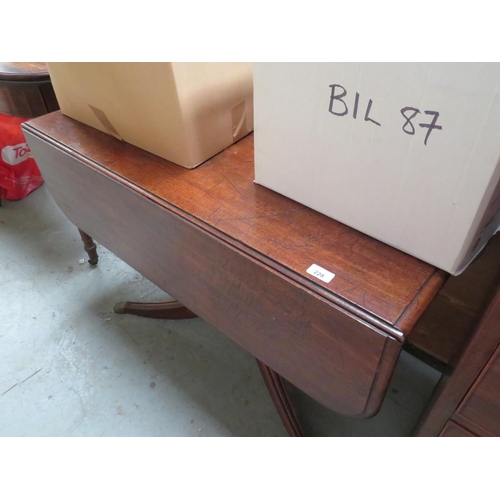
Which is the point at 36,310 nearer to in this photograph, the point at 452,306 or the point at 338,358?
the point at 338,358

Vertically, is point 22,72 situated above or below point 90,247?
above

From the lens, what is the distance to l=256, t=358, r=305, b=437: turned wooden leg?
3.60 feet

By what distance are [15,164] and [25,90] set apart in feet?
2.44

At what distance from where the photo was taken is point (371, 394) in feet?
2.14

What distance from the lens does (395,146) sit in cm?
55

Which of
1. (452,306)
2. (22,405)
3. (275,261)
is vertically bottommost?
(22,405)

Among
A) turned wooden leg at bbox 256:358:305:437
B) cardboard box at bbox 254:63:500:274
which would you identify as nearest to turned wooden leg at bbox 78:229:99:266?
turned wooden leg at bbox 256:358:305:437

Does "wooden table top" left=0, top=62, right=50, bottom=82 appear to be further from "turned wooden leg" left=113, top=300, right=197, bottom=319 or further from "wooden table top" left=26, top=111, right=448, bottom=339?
"turned wooden leg" left=113, top=300, right=197, bottom=319

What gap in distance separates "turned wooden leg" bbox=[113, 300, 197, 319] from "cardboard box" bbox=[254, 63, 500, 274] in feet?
2.55

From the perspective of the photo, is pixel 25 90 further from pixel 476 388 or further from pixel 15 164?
pixel 476 388

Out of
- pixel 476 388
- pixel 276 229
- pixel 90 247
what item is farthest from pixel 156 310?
pixel 476 388
